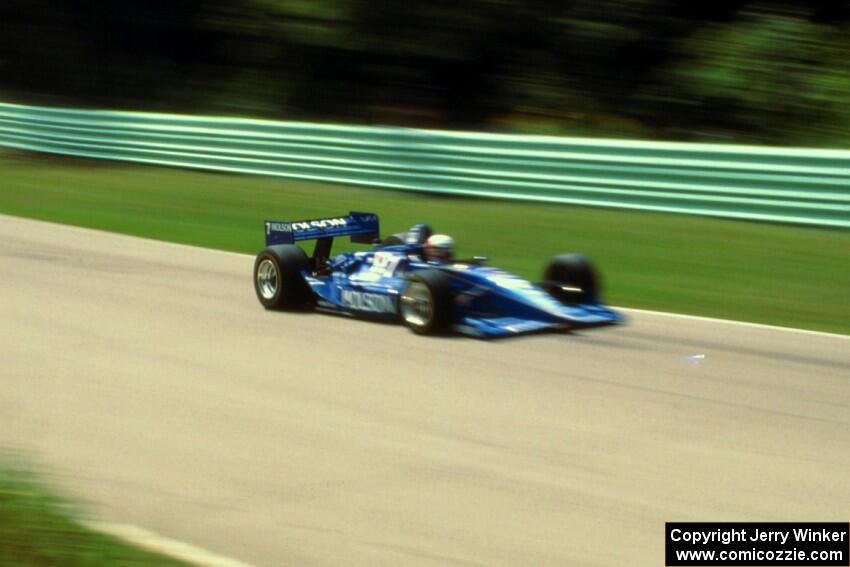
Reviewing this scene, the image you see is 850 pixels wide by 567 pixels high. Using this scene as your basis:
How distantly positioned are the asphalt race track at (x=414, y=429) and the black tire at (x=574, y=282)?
1.26ft

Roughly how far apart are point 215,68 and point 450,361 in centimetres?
2288

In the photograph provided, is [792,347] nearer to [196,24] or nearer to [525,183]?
[525,183]

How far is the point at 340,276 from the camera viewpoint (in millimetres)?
10680

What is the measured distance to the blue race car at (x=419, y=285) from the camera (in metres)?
9.68

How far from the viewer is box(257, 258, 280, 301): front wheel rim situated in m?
11.0

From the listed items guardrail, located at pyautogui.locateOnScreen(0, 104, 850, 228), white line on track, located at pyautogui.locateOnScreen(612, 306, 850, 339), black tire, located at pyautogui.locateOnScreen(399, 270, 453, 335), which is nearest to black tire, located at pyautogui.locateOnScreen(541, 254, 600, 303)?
white line on track, located at pyautogui.locateOnScreen(612, 306, 850, 339)

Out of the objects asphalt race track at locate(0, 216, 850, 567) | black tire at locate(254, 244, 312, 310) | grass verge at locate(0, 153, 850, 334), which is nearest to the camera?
asphalt race track at locate(0, 216, 850, 567)

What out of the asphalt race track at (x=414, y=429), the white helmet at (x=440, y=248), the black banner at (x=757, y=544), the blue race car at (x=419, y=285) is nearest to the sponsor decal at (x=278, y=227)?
the blue race car at (x=419, y=285)

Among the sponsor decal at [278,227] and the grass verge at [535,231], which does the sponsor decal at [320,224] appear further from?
the grass verge at [535,231]

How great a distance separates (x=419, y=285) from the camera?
9.80 m

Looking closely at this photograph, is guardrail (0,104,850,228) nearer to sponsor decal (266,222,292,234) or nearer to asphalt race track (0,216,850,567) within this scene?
asphalt race track (0,216,850,567)

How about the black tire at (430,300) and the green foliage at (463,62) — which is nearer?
the black tire at (430,300)

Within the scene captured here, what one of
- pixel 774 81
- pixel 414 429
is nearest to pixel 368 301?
pixel 414 429

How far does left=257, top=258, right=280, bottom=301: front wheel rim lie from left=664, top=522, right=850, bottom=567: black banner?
19.7 ft
